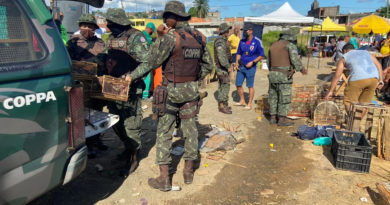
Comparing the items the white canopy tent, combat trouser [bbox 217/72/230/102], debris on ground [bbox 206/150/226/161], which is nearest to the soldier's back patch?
debris on ground [bbox 206/150/226/161]

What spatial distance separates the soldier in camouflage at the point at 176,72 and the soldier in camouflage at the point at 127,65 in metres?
0.35

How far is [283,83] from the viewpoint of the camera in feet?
19.1

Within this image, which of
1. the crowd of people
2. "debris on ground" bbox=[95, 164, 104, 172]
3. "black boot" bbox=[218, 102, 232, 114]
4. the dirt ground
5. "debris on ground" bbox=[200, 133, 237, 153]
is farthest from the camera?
"black boot" bbox=[218, 102, 232, 114]

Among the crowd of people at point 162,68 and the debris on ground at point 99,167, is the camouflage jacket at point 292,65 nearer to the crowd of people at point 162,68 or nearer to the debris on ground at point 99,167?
the crowd of people at point 162,68

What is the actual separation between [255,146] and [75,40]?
3.65 m

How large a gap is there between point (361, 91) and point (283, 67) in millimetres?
1573

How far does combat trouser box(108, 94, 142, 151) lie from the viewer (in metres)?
3.76

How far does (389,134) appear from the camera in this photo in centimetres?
430

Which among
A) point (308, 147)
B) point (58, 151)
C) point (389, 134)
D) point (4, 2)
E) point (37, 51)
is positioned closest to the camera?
point (4, 2)

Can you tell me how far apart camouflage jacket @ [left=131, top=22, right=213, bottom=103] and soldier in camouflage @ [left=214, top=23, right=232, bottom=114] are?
9.33 feet

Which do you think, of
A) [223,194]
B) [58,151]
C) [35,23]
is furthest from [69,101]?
[223,194]

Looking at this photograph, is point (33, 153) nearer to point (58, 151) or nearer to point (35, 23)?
point (58, 151)

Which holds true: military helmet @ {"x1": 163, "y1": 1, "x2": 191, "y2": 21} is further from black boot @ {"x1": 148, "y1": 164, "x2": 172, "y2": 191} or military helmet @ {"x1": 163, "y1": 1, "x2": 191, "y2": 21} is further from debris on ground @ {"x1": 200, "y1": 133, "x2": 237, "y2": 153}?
debris on ground @ {"x1": 200, "y1": 133, "x2": 237, "y2": 153}

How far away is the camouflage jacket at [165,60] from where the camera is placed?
3141mm
